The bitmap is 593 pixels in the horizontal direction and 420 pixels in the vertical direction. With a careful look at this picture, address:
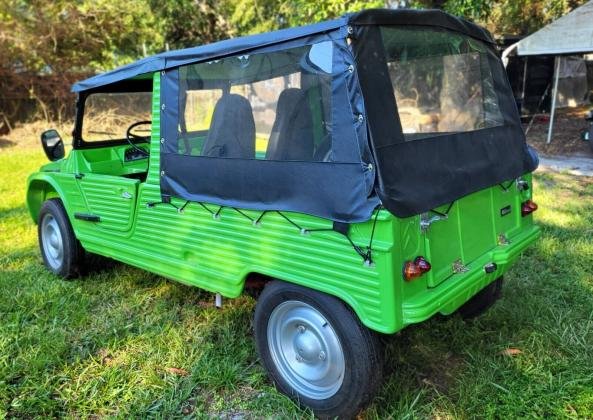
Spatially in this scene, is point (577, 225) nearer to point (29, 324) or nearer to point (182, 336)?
point (182, 336)

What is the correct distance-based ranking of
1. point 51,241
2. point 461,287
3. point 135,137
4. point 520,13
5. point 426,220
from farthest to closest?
point 520,13 → point 135,137 → point 51,241 → point 461,287 → point 426,220

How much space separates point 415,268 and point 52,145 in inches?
140

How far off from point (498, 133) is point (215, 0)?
15.3 meters

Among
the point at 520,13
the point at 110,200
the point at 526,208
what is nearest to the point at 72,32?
the point at 110,200

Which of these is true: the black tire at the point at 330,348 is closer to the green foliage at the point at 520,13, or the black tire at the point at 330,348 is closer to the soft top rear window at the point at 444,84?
the soft top rear window at the point at 444,84

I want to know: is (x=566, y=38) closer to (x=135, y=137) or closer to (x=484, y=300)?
(x=484, y=300)

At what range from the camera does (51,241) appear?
471 centimetres

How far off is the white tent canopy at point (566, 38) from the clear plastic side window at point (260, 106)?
7.98 metres

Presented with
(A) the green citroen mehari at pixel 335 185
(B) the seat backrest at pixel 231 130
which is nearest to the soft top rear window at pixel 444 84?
(A) the green citroen mehari at pixel 335 185

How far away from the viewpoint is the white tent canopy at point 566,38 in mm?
8695

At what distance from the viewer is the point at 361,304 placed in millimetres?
2369

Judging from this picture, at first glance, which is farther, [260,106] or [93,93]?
[93,93]

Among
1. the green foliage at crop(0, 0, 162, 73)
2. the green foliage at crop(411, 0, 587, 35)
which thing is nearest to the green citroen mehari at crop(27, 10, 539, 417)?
the green foliage at crop(411, 0, 587, 35)

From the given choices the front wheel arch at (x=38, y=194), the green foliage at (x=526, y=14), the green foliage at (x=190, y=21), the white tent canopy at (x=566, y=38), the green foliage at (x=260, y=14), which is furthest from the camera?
the green foliage at (x=190, y=21)
